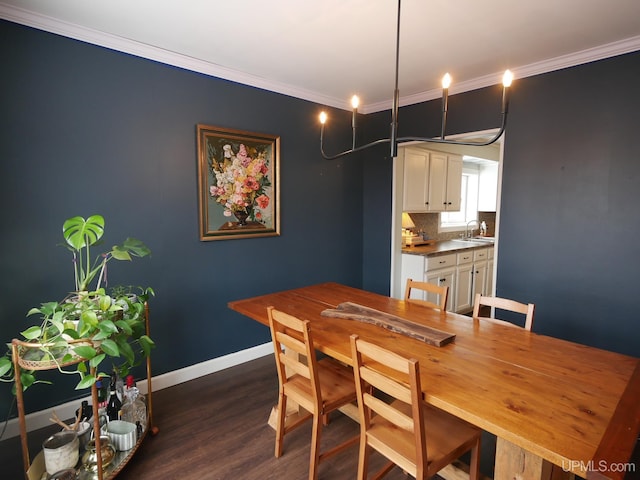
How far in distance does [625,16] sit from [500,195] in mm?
1400

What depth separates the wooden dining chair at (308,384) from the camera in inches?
69.6

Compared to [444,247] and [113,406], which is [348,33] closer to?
[113,406]

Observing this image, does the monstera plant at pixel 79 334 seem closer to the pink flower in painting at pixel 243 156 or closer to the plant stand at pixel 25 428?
the plant stand at pixel 25 428

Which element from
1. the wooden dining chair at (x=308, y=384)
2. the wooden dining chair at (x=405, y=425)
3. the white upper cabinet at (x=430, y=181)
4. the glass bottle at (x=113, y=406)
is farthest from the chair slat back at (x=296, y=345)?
the white upper cabinet at (x=430, y=181)

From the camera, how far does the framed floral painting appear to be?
9.62 ft

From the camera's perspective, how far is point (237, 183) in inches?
122

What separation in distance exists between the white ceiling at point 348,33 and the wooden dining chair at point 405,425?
1.92 meters

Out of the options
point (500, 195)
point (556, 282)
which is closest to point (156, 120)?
point (500, 195)

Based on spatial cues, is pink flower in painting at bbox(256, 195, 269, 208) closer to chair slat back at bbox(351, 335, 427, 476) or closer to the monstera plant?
the monstera plant

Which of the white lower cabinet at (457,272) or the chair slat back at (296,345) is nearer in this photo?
the chair slat back at (296,345)

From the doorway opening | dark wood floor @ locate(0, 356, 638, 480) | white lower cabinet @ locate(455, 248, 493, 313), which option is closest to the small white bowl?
dark wood floor @ locate(0, 356, 638, 480)

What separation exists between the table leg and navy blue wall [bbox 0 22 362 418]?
7.88 ft

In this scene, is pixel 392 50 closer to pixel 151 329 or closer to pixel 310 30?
pixel 310 30

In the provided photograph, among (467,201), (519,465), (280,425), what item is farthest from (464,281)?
(519,465)
